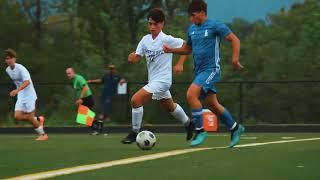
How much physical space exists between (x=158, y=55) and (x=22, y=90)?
4569 millimetres

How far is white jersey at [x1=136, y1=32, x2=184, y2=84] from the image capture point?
11531 mm

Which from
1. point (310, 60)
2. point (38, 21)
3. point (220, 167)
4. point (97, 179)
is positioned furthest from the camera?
point (38, 21)

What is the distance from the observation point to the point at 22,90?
50.1ft

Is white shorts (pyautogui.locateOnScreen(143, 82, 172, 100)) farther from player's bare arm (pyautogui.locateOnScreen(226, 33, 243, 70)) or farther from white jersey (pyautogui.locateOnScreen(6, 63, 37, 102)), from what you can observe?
white jersey (pyautogui.locateOnScreen(6, 63, 37, 102))

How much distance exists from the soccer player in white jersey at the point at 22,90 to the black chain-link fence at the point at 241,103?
7.18 meters

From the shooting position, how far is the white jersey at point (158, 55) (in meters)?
11.5

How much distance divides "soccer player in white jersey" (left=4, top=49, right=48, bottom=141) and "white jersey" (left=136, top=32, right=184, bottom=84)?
3851mm

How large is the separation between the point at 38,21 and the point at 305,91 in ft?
54.6

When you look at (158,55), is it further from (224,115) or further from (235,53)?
(235,53)

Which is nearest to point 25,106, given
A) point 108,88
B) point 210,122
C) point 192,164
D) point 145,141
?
point 145,141

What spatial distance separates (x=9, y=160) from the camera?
9078 mm

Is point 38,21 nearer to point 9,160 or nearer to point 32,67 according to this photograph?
point 32,67

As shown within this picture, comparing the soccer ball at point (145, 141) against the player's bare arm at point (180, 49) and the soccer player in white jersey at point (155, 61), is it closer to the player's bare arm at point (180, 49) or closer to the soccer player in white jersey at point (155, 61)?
the soccer player in white jersey at point (155, 61)

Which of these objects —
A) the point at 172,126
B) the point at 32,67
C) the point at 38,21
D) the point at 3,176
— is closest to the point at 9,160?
the point at 3,176
